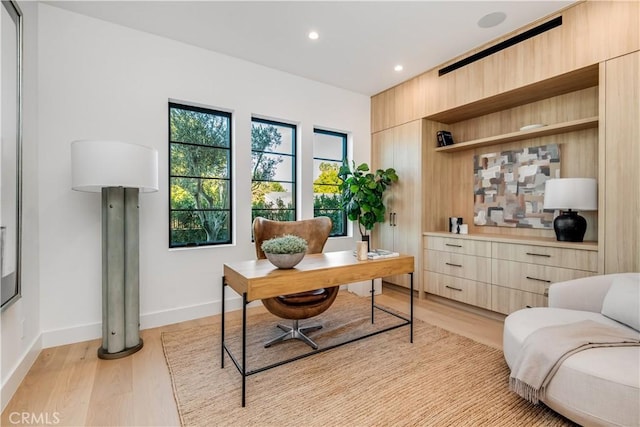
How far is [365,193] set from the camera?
408cm

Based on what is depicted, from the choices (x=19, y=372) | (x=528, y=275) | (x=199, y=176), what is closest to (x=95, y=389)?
(x=19, y=372)

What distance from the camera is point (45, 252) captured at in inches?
98.5

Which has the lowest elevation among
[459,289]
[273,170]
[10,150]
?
[459,289]

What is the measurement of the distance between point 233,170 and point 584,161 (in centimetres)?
363

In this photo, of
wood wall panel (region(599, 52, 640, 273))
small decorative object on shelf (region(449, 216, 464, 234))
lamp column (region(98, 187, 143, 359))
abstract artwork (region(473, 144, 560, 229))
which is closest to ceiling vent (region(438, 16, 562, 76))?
wood wall panel (region(599, 52, 640, 273))

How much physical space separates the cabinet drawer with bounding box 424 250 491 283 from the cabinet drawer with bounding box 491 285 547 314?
0.16m

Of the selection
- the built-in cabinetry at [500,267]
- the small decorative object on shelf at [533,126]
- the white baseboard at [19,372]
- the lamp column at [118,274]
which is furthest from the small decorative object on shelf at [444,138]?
the white baseboard at [19,372]

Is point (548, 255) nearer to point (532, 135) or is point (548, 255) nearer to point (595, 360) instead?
point (532, 135)

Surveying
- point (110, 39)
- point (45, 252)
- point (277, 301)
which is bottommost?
point (277, 301)

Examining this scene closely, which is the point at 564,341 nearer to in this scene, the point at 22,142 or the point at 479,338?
the point at 479,338

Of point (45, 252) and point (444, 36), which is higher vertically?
point (444, 36)

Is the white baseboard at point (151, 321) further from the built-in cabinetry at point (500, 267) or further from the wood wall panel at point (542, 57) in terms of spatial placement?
the wood wall panel at point (542, 57)

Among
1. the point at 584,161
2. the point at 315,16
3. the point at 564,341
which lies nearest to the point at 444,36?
the point at 315,16

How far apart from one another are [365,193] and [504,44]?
85.7 inches
